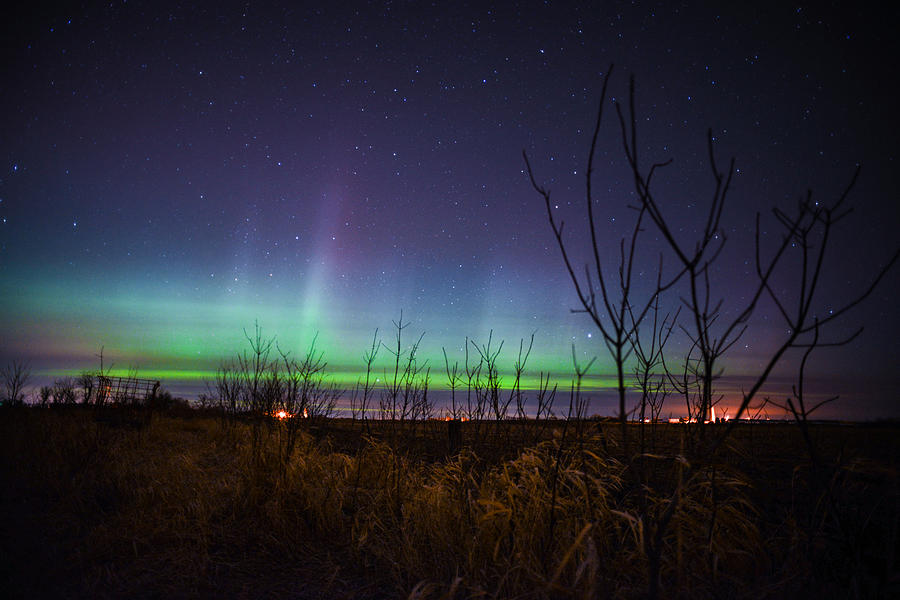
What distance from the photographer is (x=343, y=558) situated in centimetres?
409

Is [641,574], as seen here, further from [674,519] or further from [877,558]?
[877,558]

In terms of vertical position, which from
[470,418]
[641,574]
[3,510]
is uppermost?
[470,418]

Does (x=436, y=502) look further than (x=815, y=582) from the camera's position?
Yes

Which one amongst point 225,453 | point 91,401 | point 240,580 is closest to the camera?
point 240,580

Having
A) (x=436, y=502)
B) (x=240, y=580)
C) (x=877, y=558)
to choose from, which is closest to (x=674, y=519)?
(x=877, y=558)

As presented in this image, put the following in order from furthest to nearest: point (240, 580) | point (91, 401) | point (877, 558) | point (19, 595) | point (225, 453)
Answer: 1. point (91, 401)
2. point (225, 453)
3. point (240, 580)
4. point (19, 595)
5. point (877, 558)

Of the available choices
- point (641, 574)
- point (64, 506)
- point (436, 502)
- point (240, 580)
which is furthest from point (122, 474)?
point (641, 574)

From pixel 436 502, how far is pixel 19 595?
3129 mm

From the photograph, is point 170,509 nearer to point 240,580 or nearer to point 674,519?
point 240,580

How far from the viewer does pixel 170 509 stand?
5.09 meters

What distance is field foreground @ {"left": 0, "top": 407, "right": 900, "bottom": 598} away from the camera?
274cm

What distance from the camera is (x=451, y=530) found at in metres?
3.91

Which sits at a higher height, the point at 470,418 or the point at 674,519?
the point at 470,418

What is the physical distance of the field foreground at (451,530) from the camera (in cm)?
274
